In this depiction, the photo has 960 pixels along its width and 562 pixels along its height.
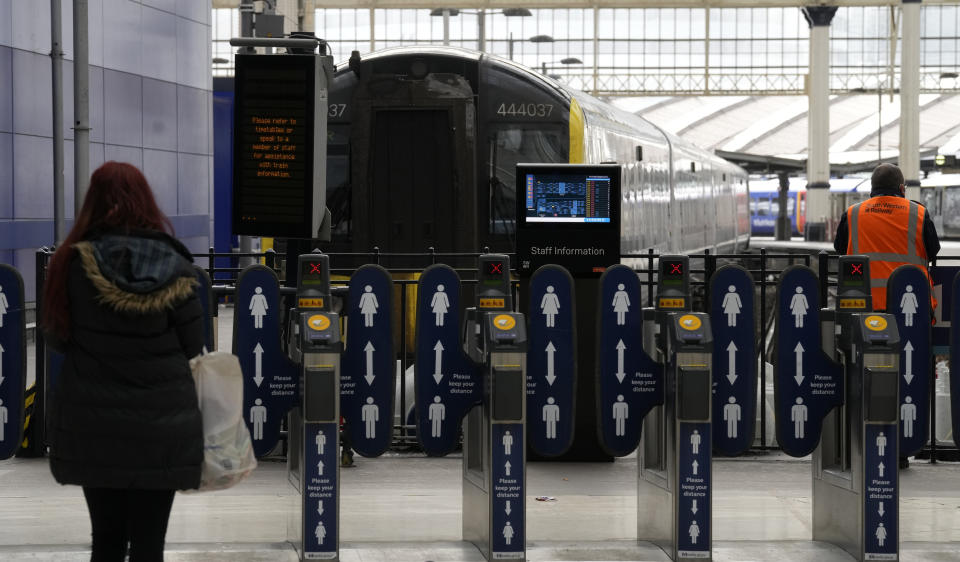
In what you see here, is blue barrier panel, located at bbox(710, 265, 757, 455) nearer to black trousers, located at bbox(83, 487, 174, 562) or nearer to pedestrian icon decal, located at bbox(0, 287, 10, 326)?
black trousers, located at bbox(83, 487, 174, 562)

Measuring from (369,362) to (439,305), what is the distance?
0.43 metres

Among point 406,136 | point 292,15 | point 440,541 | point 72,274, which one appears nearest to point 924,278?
point 440,541

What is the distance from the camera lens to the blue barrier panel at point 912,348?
6793mm

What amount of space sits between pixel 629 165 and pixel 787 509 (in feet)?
35.9

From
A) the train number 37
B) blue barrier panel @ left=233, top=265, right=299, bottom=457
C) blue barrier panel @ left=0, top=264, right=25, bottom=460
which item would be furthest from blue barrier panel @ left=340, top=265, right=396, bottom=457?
the train number 37

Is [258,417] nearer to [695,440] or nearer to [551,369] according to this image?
[551,369]

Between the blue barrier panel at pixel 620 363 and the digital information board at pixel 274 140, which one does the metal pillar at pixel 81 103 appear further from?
the blue barrier panel at pixel 620 363

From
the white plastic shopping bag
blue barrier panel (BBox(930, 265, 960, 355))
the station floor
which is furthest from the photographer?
blue barrier panel (BBox(930, 265, 960, 355))

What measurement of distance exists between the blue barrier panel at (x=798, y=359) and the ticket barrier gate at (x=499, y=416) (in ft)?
4.52

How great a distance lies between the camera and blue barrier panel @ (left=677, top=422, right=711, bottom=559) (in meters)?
6.23

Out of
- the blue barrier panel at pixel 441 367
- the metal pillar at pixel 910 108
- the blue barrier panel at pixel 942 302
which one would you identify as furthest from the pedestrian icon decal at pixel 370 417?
the metal pillar at pixel 910 108

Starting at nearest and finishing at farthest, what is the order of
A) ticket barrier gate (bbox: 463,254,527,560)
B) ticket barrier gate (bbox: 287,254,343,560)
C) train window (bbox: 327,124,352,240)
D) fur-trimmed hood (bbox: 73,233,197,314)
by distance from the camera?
fur-trimmed hood (bbox: 73,233,197,314), ticket barrier gate (bbox: 287,254,343,560), ticket barrier gate (bbox: 463,254,527,560), train window (bbox: 327,124,352,240)

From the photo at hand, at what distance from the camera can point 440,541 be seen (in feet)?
22.1

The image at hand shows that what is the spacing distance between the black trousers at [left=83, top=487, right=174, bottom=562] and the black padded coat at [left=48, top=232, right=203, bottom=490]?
10 centimetres
